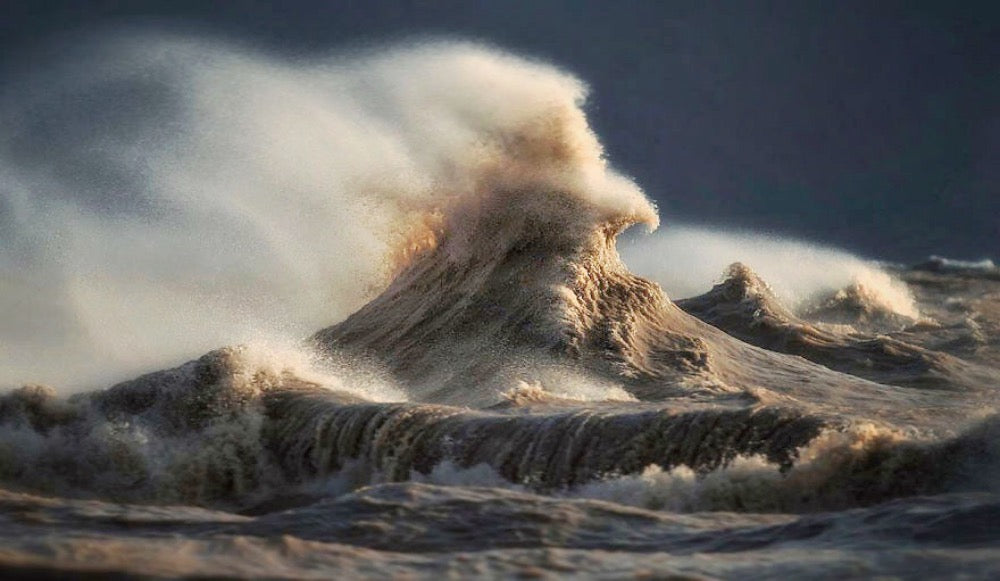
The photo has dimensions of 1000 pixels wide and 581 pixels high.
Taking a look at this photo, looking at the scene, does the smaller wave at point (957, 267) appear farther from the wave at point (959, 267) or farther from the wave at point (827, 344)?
the wave at point (827, 344)

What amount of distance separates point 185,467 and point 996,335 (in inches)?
625

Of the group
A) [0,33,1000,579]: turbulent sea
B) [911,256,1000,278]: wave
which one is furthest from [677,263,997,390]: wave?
[911,256,1000,278]: wave

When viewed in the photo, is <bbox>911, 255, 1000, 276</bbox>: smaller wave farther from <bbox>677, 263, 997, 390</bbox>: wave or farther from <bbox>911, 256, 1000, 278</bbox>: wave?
<bbox>677, 263, 997, 390</bbox>: wave

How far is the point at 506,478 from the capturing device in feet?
26.6

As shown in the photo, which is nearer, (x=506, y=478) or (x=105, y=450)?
(x=506, y=478)

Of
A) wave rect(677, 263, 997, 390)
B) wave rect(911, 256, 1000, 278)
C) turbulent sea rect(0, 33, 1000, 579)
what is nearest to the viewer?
turbulent sea rect(0, 33, 1000, 579)

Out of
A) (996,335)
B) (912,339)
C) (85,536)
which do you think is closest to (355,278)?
(912,339)

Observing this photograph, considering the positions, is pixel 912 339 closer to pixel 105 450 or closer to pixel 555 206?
pixel 555 206

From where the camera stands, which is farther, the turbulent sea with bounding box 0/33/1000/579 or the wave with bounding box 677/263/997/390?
the wave with bounding box 677/263/997/390

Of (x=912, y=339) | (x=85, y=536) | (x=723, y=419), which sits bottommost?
(x=85, y=536)

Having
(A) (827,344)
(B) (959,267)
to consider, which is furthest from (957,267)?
(A) (827,344)

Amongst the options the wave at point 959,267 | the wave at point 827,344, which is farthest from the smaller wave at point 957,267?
the wave at point 827,344

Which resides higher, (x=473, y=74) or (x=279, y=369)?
(x=473, y=74)

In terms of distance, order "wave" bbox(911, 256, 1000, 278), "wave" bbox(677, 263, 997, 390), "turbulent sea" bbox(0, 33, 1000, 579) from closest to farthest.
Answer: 1. "turbulent sea" bbox(0, 33, 1000, 579)
2. "wave" bbox(677, 263, 997, 390)
3. "wave" bbox(911, 256, 1000, 278)
